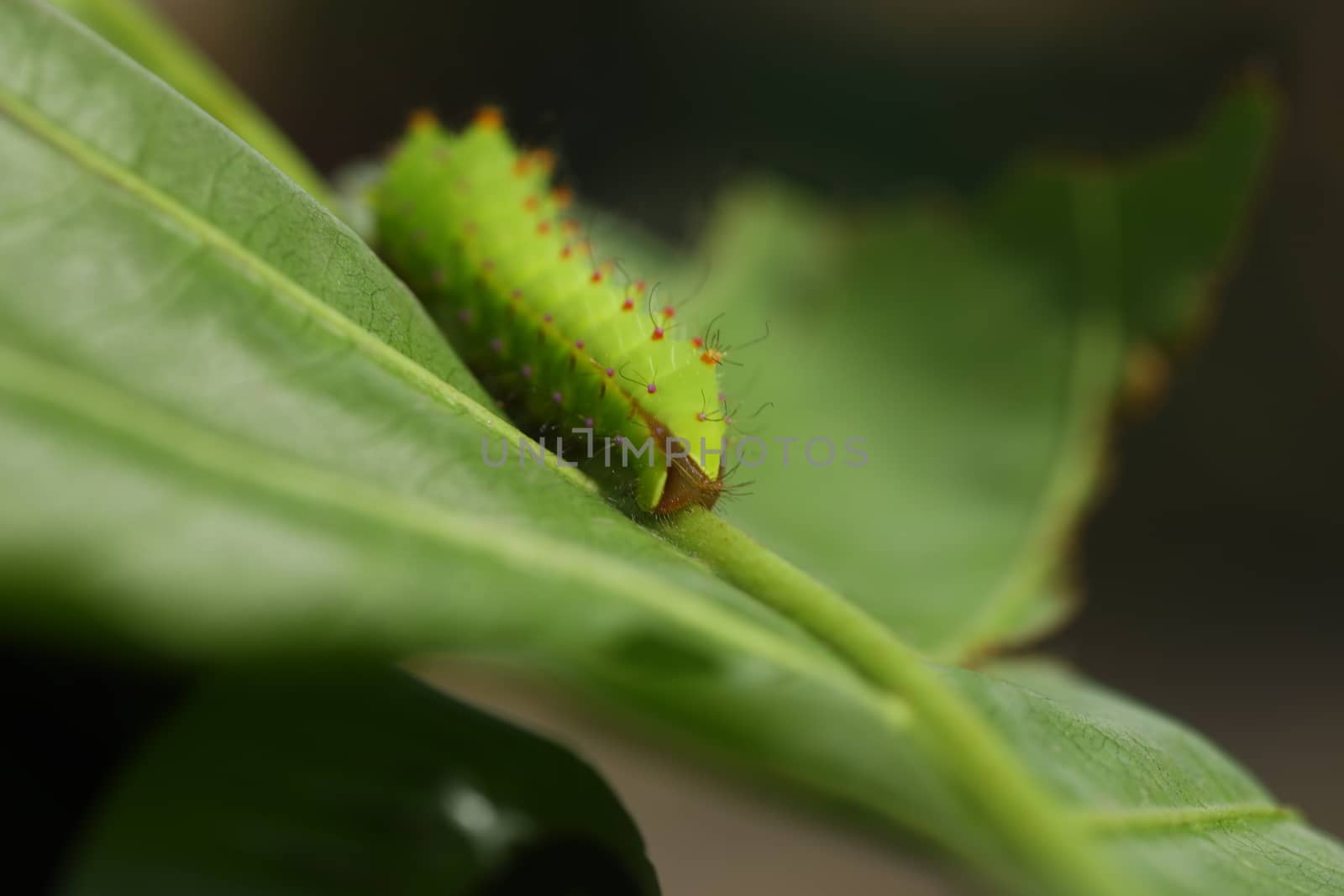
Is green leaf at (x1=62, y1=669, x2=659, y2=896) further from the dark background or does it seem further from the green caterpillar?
the dark background

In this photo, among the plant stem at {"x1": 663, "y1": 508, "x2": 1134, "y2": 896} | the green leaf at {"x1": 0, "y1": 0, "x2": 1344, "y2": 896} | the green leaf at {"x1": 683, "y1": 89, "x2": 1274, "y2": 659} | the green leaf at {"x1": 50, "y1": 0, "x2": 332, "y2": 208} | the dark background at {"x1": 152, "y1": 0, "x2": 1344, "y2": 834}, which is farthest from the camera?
the dark background at {"x1": 152, "y1": 0, "x2": 1344, "y2": 834}

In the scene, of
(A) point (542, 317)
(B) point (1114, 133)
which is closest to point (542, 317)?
(A) point (542, 317)

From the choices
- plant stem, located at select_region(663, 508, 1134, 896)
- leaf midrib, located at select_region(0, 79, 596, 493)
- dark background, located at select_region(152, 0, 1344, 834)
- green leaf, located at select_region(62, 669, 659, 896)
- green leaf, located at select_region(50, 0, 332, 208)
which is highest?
dark background, located at select_region(152, 0, 1344, 834)

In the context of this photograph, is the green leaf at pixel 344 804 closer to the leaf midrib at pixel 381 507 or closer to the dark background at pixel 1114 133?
the leaf midrib at pixel 381 507

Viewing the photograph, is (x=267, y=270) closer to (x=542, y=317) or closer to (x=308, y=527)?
(x=308, y=527)

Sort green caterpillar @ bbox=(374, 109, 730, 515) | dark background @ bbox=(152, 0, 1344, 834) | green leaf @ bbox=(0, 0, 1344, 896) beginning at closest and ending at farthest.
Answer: green leaf @ bbox=(0, 0, 1344, 896) → green caterpillar @ bbox=(374, 109, 730, 515) → dark background @ bbox=(152, 0, 1344, 834)

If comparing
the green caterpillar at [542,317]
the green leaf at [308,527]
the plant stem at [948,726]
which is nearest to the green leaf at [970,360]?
the green caterpillar at [542,317]

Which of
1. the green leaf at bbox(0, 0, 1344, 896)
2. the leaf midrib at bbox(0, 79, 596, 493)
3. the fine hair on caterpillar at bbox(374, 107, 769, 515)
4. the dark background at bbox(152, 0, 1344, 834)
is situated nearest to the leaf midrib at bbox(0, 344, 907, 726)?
the green leaf at bbox(0, 0, 1344, 896)
